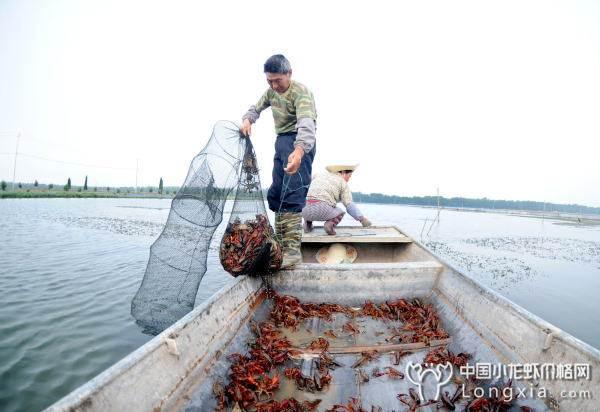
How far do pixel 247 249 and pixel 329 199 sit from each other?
4.87m

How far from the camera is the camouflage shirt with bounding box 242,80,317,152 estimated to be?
4.38 metres

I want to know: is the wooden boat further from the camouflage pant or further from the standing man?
the standing man

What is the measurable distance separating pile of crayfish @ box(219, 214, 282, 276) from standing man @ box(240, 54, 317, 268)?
0.52m

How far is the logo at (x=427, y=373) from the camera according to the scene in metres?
2.80

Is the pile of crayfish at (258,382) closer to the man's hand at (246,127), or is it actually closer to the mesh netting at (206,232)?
the mesh netting at (206,232)

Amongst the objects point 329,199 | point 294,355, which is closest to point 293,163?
point 294,355

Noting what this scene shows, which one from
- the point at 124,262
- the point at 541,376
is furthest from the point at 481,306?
the point at 124,262

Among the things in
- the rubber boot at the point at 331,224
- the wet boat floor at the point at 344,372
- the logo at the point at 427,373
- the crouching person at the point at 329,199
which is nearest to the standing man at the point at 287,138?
the wet boat floor at the point at 344,372

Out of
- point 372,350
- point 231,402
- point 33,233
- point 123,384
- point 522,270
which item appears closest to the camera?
point 123,384

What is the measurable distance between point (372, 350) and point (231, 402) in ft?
5.10

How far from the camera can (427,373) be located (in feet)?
9.70

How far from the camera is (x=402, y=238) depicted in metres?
7.14

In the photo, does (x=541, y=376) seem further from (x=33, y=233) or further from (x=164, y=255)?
(x=33, y=233)

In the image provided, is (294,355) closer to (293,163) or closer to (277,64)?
(293,163)
